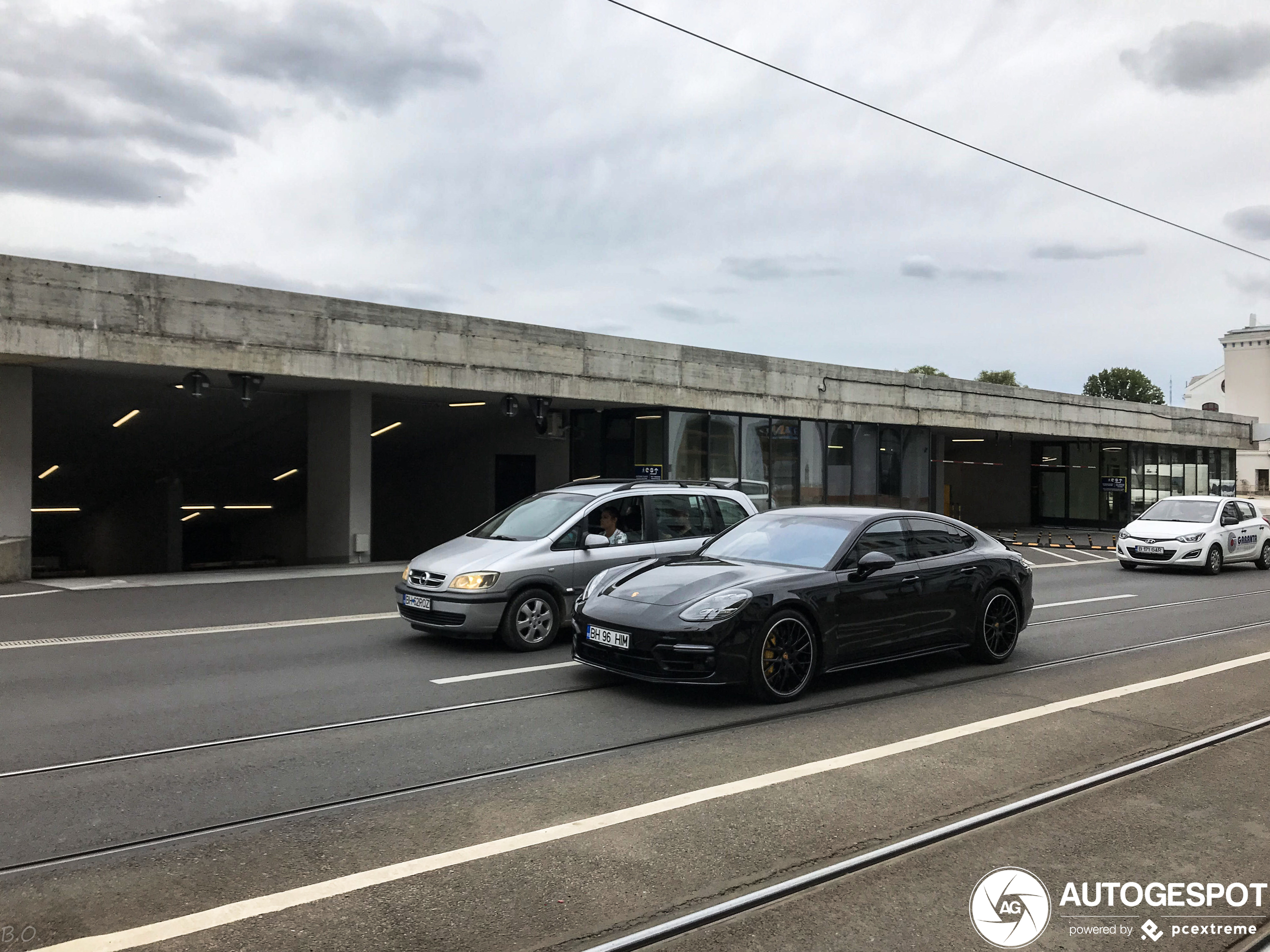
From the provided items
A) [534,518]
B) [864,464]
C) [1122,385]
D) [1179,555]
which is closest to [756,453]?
[864,464]

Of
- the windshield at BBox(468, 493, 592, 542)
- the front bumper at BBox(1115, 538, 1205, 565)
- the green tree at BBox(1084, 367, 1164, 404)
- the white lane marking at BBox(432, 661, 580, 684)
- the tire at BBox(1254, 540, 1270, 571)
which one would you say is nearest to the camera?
the white lane marking at BBox(432, 661, 580, 684)

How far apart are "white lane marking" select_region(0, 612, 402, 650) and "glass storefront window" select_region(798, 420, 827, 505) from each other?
1590cm

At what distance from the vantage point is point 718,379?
78.1 feet

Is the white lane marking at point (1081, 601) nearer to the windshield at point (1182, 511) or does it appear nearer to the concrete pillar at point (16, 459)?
the windshield at point (1182, 511)

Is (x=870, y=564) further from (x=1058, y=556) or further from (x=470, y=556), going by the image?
(x=1058, y=556)

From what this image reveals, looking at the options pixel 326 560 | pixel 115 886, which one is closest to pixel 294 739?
pixel 115 886

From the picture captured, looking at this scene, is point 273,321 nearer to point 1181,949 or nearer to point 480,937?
point 480,937

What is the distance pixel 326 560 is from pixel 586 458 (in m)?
7.04

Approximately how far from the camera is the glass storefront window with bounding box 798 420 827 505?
2622 cm

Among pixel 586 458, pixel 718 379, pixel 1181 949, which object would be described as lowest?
pixel 1181 949

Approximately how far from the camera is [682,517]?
10.9 metres

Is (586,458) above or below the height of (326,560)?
above

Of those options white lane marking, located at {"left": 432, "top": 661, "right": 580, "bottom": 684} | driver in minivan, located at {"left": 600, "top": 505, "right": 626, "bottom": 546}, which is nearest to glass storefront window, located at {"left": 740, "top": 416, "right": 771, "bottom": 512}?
driver in minivan, located at {"left": 600, "top": 505, "right": 626, "bottom": 546}

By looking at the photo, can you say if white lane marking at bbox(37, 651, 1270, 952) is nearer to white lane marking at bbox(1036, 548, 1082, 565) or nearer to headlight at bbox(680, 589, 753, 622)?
headlight at bbox(680, 589, 753, 622)
